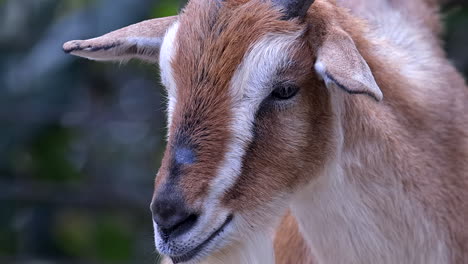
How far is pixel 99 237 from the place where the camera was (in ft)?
29.6

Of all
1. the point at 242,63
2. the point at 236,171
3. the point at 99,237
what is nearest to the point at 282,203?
the point at 236,171

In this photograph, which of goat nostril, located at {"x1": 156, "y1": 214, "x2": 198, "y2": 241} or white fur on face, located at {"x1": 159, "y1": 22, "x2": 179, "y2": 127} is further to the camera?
white fur on face, located at {"x1": 159, "y1": 22, "x2": 179, "y2": 127}

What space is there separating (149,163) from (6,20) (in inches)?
70.9

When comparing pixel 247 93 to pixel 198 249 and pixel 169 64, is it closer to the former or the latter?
pixel 169 64

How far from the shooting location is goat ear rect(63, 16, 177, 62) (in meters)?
4.32

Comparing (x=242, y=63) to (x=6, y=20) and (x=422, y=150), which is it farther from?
(x=6, y=20)

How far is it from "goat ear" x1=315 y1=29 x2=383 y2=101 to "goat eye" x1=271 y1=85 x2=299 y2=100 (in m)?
0.12

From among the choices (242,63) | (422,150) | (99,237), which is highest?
(242,63)

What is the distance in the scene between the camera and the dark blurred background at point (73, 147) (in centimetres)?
855

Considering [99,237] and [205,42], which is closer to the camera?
[205,42]

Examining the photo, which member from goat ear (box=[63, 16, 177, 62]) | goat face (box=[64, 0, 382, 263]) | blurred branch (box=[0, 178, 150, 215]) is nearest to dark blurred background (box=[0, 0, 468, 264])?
blurred branch (box=[0, 178, 150, 215])

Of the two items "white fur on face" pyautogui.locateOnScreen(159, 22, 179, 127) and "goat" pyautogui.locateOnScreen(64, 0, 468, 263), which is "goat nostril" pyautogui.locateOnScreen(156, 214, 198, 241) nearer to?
"goat" pyautogui.locateOnScreen(64, 0, 468, 263)

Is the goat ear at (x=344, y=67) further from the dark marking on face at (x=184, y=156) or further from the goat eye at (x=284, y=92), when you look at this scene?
the dark marking on face at (x=184, y=156)

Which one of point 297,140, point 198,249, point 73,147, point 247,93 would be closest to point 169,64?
point 247,93
